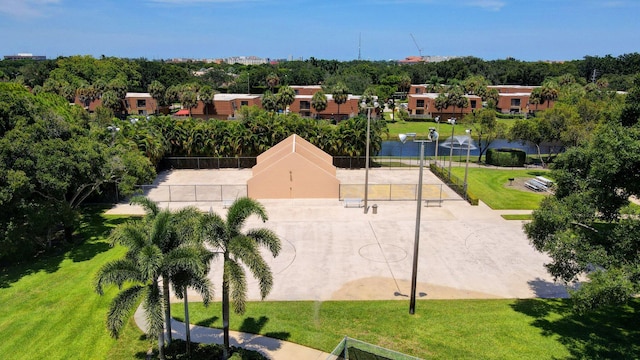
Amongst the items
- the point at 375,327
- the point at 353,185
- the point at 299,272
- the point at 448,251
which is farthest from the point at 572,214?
the point at 353,185

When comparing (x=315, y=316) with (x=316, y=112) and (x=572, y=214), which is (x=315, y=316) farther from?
(x=316, y=112)

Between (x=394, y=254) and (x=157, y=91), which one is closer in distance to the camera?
(x=394, y=254)

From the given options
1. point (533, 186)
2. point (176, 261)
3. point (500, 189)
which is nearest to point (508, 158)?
point (533, 186)

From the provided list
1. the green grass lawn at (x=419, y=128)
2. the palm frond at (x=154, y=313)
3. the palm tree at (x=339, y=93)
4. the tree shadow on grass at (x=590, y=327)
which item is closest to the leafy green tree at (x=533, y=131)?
the green grass lawn at (x=419, y=128)

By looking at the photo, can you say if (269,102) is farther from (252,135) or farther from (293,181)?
(293,181)

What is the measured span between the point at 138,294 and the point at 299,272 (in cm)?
1018

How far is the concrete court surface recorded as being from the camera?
19.9 m

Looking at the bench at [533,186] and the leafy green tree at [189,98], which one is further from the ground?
the leafy green tree at [189,98]

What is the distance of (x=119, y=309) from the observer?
39.4ft

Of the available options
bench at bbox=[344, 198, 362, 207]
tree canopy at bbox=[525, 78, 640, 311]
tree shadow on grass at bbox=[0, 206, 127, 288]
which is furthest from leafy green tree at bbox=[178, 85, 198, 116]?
tree canopy at bbox=[525, 78, 640, 311]

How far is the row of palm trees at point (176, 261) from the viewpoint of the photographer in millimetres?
11875

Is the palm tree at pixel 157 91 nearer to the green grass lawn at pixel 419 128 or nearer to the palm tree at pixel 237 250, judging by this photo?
the green grass lawn at pixel 419 128

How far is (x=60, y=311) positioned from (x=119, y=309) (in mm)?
7965

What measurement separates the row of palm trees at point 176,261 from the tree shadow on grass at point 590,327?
1110 cm
